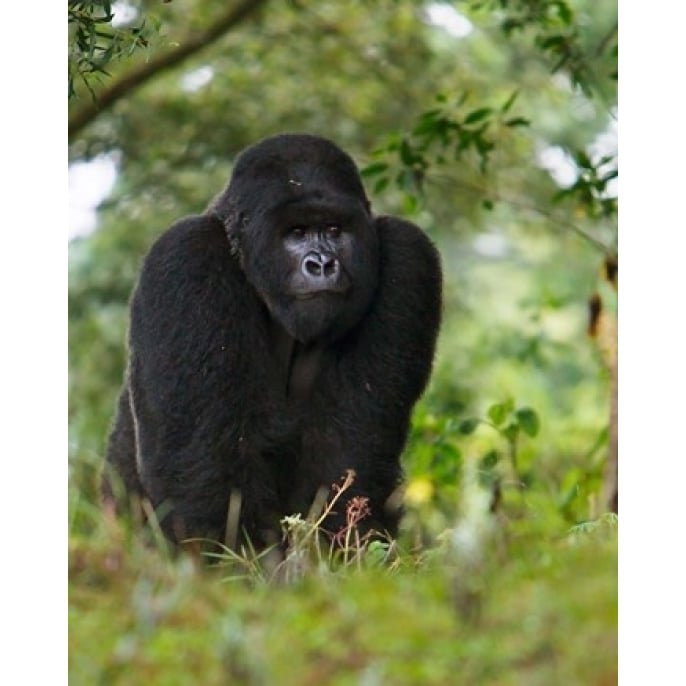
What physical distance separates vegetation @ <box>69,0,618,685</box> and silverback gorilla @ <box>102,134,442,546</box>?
7.8 inches

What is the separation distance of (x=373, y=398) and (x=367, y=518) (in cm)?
36

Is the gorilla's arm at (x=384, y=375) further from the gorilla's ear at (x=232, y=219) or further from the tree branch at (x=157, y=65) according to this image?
the tree branch at (x=157, y=65)

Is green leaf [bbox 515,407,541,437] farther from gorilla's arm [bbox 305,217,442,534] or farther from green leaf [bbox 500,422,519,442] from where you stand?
gorilla's arm [bbox 305,217,442,534]

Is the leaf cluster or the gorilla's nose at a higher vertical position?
Result: the leaf cluster

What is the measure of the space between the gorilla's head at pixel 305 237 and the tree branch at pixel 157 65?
2623 millimetres

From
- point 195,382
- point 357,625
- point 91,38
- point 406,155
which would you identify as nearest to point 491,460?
point 406,155

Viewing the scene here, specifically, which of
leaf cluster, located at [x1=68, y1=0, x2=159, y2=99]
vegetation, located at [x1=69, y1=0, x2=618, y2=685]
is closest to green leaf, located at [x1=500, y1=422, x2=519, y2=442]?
vegetation, located at [x1=69, y1=0, x2=618, y2=685]

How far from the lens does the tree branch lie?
6914 millimetres

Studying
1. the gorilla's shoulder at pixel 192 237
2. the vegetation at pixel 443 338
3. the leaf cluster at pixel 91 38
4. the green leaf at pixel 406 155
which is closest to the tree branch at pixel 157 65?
the vegetation at pixel 443 338

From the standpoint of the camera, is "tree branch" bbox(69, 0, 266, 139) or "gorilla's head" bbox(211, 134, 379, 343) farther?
"tree branch" bbox(69, 0, 266, 139)

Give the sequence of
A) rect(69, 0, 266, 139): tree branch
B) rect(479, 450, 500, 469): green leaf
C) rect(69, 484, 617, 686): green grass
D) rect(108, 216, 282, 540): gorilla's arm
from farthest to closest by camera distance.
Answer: rect(69, 0, 266, 139): tree branch → rect(479, 450, 500, 469): green leaf → rect(108, 216, 282, 540): gorilla's arm → rect(69, 484, 617, 686): green grass

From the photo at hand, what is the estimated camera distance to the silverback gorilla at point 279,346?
4234mm

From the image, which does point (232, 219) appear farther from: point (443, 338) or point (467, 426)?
point (443, 338)
